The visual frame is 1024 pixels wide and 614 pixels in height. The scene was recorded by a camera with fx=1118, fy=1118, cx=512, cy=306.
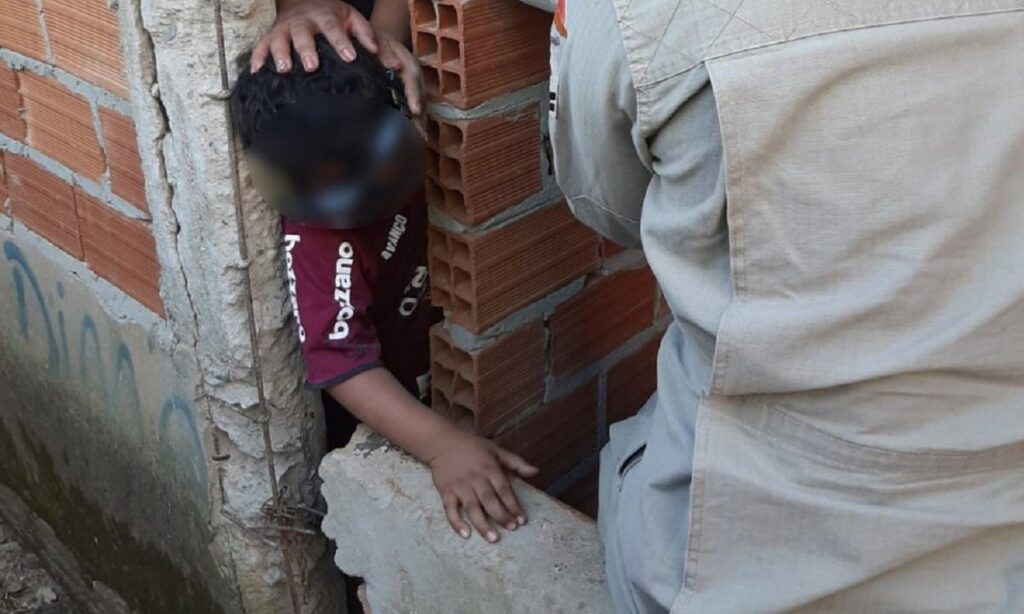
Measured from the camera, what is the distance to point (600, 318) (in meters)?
2.18

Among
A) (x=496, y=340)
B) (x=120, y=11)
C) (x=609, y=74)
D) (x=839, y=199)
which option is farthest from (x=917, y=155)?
(x=120, y=11)

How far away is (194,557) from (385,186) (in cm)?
112

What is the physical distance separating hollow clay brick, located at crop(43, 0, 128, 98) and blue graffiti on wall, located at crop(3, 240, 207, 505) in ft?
1.96

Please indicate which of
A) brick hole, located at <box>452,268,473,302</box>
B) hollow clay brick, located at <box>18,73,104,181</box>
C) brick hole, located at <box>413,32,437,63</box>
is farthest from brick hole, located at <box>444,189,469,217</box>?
hollow clay brick, located at <box>18,73,104,181</box>

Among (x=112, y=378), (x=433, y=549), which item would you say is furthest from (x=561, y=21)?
(x=112, y=378)

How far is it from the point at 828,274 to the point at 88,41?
1.49m

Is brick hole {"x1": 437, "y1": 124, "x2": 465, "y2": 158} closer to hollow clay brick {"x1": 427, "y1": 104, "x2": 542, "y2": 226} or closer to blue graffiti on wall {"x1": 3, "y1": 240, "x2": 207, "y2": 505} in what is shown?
hollow clay brick {"x1": 427, "y1": 104, "x2": 542, "y2": 226}

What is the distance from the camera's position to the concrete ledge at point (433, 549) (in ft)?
5.29

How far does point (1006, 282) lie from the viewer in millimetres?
1021

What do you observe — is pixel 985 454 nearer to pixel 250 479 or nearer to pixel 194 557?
pixel 250 479

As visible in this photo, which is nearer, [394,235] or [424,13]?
[424,13]

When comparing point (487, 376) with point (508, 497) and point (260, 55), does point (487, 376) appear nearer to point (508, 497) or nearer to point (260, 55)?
point (508, 497)

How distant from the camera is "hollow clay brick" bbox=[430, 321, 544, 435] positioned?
1.94 m

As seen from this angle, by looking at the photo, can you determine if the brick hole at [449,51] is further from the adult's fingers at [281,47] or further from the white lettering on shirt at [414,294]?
the white lettering on shirt at [414,294]
